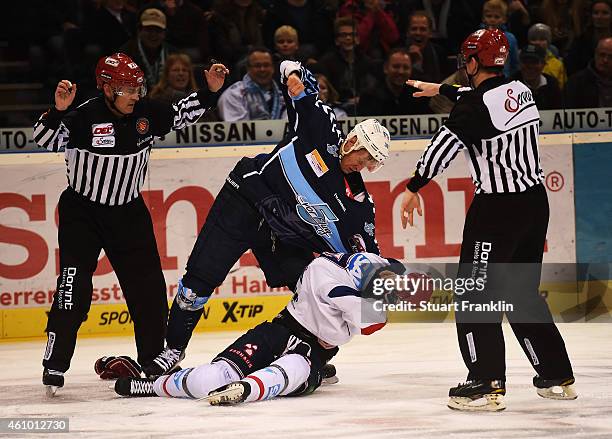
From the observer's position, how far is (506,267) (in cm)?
515

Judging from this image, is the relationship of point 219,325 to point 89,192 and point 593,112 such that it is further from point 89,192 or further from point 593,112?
point 593,112

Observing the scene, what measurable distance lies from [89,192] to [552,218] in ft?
12.0

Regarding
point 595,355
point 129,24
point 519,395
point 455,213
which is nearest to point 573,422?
point 519,395

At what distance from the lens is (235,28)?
8.50 metres

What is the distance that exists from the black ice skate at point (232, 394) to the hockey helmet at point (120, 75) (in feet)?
5.21

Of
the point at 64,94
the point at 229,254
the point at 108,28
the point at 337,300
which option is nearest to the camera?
the point at 337,300

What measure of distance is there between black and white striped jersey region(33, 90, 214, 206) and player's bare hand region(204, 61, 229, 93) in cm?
5

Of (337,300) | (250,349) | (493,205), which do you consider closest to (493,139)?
(493,205)

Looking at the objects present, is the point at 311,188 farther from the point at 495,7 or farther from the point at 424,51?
the point at 495,7

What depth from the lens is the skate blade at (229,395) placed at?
5195mm

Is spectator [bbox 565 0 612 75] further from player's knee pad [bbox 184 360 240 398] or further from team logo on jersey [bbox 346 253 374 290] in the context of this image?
player's knee pad [bbox 184 360 240 398]

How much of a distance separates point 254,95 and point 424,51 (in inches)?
50.3

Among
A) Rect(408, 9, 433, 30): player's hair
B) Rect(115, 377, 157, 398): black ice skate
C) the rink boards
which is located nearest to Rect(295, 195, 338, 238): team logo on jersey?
Rect(115, 377, 157, 398): black ice skate

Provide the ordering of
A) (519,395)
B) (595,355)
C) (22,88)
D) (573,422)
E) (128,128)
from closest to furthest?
(573,422)
(519,395)
(128,128)
(595,355)
(22,88)
